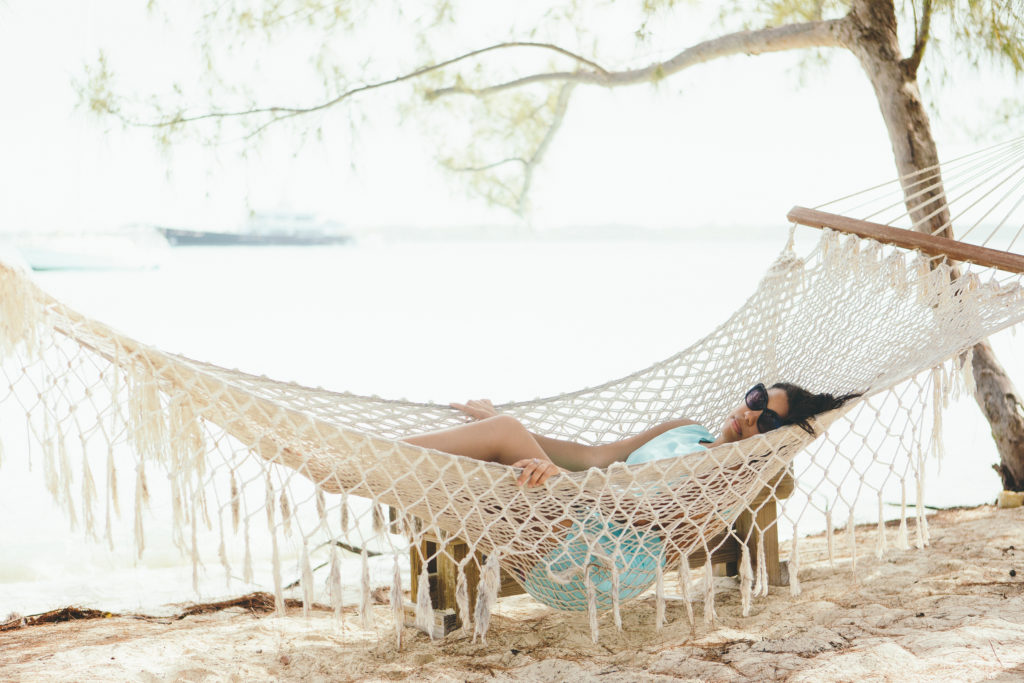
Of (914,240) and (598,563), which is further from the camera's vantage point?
(914,240)

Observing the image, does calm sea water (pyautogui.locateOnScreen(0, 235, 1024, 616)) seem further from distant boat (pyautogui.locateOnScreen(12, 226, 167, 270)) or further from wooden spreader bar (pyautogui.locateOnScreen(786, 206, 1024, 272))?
wooden spreader bar (pyautogui.locateOnScreen(786, 206, 1024, 272))

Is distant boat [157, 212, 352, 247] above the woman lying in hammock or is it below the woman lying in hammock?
above

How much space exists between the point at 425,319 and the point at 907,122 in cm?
834

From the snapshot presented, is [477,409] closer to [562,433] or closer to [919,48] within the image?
[562,433]

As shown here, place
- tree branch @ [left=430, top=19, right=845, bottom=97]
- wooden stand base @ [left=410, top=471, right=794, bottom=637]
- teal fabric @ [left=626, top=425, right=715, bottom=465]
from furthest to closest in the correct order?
tree branch @ [left=430, top=19, right=845, bottom=97] < teal fabric @ [left=626, top=425, right=715, bottom=465] < wooden stand base @ [left=410, top=471, right=794, bottom=637]

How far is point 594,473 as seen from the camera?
5.36 ft

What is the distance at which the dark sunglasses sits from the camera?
1.94 meters

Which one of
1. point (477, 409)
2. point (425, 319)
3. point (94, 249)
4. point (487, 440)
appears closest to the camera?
point (487, 440)

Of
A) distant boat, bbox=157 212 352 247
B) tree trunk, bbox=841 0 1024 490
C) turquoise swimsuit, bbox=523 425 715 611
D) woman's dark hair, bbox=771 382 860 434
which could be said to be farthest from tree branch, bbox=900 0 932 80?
distant boat, bbox=157 212 352 247

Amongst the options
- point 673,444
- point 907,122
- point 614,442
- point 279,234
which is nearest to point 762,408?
point 673,444

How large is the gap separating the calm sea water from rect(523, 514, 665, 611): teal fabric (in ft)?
6.61

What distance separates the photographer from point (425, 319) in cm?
1068

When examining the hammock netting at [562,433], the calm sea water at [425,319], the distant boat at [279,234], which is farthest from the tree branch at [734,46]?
the distant boat at [279,234]

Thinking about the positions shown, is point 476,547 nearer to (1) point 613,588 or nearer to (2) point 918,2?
(1) point 613,588
